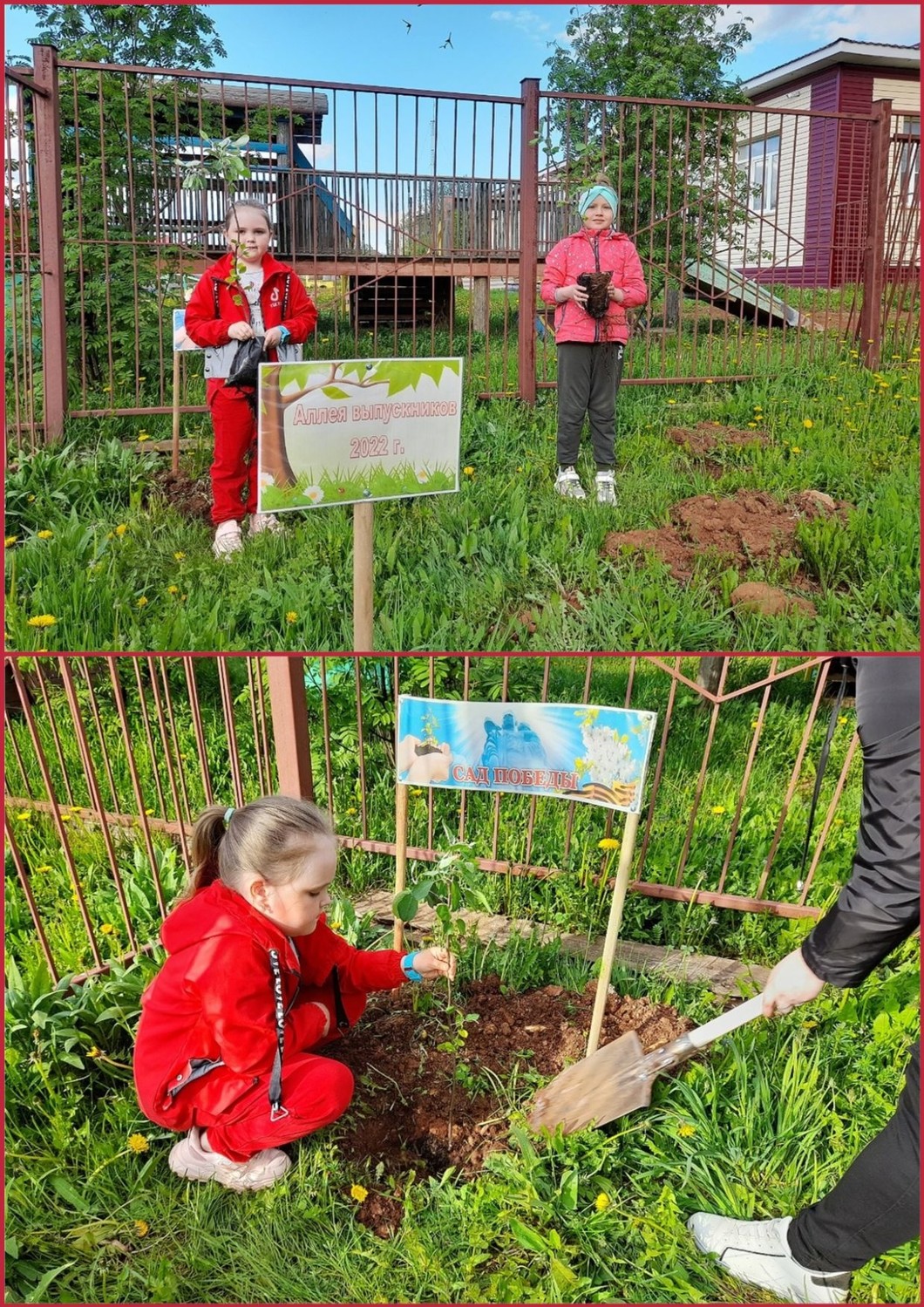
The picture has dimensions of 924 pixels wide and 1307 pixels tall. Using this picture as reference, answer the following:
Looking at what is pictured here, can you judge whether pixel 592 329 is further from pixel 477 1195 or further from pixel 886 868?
pixel 477 1195

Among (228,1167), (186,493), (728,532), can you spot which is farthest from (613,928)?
(186,493)

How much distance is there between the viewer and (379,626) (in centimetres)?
367

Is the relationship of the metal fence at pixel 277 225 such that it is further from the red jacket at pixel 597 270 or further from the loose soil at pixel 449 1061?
the loose soil at pixel 449 1061

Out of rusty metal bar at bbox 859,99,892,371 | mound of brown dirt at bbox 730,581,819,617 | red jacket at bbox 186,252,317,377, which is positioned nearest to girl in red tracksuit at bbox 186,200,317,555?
red jacket at bbox 186,252,317,377

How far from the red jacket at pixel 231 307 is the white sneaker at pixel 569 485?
4.67ft

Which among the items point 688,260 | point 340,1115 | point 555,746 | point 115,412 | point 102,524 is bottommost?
point 340,1115

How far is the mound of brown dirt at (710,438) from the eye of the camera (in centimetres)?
568

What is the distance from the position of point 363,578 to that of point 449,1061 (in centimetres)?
147

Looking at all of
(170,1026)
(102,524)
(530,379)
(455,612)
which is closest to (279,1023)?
(170,1026)

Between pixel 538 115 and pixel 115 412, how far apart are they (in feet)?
10.7

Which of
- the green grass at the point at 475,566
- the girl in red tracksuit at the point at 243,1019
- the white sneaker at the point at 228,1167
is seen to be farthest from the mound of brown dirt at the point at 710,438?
the white sneaker at the point at 228,1167

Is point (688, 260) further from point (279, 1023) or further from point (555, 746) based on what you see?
point (279, 1023)

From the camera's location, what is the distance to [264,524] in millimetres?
4391

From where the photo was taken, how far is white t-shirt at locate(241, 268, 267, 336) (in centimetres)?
424
